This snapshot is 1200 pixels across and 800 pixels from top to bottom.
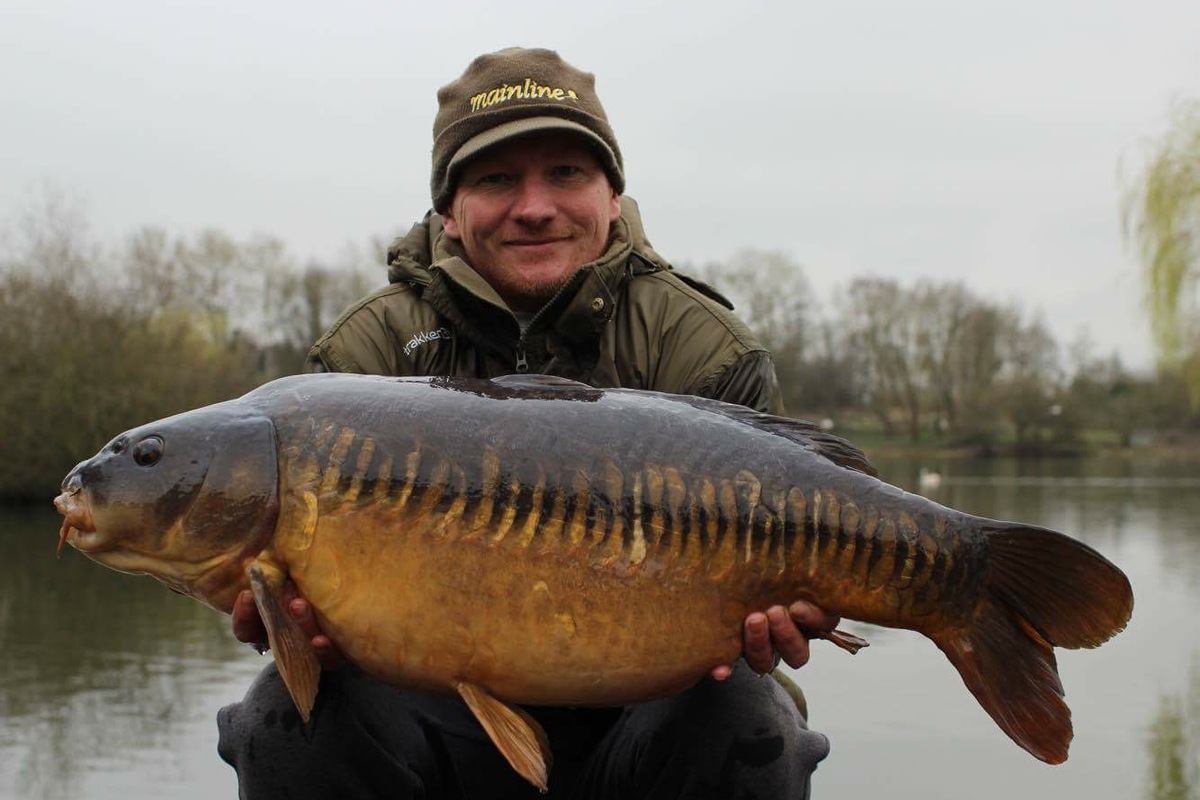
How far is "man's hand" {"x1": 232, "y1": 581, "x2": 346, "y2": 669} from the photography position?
186cm

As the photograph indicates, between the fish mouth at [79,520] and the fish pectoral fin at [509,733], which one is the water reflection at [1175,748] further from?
the fish mouth at [79,520]

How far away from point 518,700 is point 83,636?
327 inches

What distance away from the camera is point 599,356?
8.84 feet

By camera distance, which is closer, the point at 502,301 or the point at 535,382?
the point at 535,382

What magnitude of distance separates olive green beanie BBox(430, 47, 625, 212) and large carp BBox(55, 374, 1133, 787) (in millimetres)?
835

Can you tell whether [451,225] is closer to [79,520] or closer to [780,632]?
[79,520]

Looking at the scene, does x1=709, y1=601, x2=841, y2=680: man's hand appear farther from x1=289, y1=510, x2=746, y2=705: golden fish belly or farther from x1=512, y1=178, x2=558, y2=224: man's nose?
x1=512, y1=178, x2=558, y2=224: man's nose

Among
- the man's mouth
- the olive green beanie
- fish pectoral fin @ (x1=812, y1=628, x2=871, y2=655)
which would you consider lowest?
fish pectoral fin @ (x1=812, y1=628, x2=871, y2=655)

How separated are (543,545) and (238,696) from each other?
19.2 ft

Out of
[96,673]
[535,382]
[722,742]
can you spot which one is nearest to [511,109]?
[535,382]

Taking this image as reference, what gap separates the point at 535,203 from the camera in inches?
104

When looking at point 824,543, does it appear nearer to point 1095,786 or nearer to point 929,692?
point 1095,786

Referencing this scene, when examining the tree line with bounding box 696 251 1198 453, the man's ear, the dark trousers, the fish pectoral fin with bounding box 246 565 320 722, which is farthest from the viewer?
the tree line with bounding box 696 251 1198 453

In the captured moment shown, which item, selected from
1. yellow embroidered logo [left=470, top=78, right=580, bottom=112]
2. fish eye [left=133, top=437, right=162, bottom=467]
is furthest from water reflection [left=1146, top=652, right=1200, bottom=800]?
fish eye [left=133, top=437, right=162, bottom=467]
